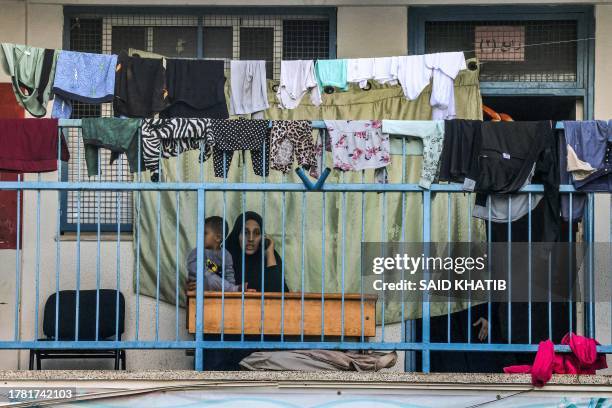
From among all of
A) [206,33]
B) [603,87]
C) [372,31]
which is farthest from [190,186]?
[603,87]

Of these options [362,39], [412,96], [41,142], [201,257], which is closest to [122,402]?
[201,257]

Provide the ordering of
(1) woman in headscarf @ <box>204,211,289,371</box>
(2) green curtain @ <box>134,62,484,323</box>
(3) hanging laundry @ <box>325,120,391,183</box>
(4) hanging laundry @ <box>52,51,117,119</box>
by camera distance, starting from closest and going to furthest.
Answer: (3) hanging laundry @ <box>325,120,391,183</box>, (4) hanging laundry @ <box>52,51,117,119</box>, (1) woman in headscarf @ <box>204,211,289,371</box>, (2) green curtain @ <box>134,62,484,323</box>

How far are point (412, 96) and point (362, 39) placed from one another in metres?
1.27

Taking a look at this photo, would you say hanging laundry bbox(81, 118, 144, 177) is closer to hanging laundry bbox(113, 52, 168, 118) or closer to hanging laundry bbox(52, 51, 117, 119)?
hanging laundry bbox(52, 51, 117, 119)

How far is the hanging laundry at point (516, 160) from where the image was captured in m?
7.70

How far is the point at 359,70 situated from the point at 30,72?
8.56 feet

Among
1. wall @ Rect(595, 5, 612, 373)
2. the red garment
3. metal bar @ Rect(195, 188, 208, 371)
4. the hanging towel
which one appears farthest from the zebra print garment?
wall @ Rect(595, 5, 612, 373)

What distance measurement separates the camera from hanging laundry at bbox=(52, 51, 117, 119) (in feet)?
27.6

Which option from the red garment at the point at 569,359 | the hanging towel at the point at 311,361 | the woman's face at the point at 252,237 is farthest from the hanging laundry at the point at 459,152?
the woman's face at the point at 252,237

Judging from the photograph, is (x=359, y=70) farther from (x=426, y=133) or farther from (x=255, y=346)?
(x=255, y=346)

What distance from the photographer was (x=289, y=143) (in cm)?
778

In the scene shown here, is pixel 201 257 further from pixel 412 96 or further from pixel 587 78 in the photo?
pixel 587 78

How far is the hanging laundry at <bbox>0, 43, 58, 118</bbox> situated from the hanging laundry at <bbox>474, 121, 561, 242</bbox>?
3.41m

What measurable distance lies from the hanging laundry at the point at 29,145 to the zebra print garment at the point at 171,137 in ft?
2.12
